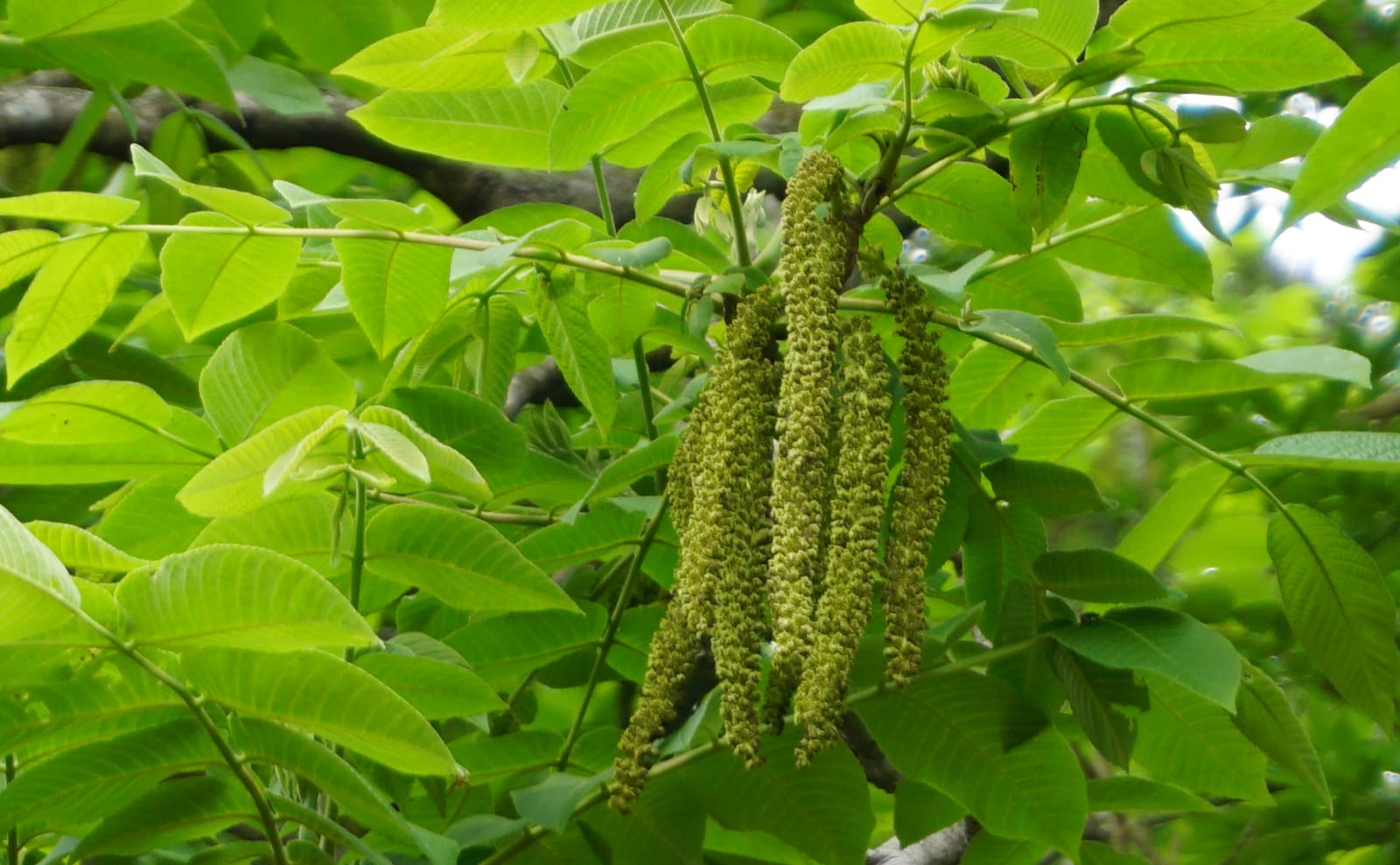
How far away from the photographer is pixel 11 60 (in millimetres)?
1835

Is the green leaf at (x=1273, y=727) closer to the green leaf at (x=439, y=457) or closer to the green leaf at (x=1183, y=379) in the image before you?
the green leaf at (x=1183, y=379)

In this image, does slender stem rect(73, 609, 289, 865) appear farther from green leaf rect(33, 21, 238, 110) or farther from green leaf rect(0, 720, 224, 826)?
green leaf rect(33, 21, 238, 110)

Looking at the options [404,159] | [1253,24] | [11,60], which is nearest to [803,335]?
[1253,24]

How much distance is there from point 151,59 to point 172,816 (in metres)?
1.06

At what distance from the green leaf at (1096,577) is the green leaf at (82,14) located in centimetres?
108

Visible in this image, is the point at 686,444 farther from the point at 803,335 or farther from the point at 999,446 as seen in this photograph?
the point at 999,446

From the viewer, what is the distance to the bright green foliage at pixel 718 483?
98 cm

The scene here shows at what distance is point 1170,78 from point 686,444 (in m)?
0.52

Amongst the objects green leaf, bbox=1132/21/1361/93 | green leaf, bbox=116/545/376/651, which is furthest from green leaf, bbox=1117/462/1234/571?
green leaf, bbox=116/545/376/651

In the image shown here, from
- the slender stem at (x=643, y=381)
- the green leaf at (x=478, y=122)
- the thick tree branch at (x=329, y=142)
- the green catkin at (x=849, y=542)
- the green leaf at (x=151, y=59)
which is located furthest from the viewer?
the thick tree branch at (x=329, y=142)

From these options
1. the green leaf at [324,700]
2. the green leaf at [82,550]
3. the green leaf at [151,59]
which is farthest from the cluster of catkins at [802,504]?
the green leaf at [151,59]

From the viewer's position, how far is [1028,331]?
112cm

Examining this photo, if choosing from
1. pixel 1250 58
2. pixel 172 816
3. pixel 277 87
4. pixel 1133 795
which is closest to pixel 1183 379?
pixel 1250 58

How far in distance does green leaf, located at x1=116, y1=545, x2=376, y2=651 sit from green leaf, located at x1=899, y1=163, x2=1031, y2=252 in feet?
2.33
